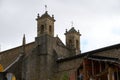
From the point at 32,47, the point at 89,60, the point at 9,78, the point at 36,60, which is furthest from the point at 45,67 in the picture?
the point at 9,78

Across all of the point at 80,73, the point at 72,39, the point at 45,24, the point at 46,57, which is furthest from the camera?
the point at 72,39

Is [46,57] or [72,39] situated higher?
[72,39]

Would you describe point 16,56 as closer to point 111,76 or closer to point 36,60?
point 36,60

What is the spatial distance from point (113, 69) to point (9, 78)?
603 centimetres

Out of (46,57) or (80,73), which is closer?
(80,73)

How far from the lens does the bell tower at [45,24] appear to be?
2244 inches

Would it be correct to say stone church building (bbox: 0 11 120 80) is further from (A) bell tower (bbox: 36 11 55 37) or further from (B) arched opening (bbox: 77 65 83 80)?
(B) arched opening (bbox: 77 65 83 80)

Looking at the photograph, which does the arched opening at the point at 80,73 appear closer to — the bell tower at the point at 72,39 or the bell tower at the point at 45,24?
the bell tower at the point at 45,24

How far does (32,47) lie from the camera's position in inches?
2339

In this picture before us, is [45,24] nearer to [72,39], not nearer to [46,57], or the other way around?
[46,57]

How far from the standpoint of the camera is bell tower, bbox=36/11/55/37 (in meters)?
57.0

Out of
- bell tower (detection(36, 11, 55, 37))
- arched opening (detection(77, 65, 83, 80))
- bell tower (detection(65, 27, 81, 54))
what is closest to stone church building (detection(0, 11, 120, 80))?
bell tower (detection(36, 11, 55, 37))

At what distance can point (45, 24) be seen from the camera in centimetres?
5709

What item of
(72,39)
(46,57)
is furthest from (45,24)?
(72,39)
